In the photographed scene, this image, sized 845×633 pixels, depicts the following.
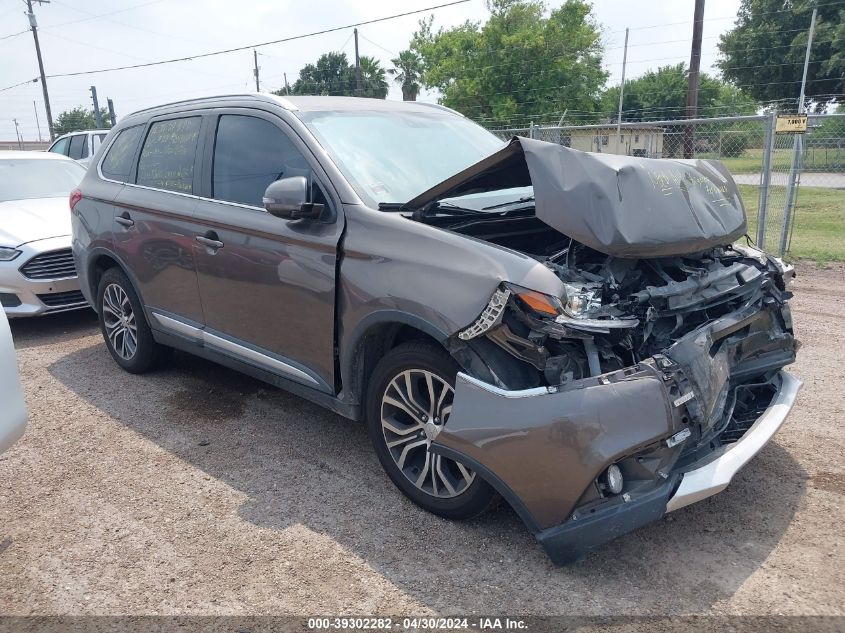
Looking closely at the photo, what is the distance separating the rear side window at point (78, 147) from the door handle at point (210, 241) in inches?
436

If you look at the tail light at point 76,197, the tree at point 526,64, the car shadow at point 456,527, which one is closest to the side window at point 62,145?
the tail light at point 76,197

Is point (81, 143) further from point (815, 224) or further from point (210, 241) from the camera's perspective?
point (815, 224)

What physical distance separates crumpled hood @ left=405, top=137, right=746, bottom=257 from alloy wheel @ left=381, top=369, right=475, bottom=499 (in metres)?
0.89

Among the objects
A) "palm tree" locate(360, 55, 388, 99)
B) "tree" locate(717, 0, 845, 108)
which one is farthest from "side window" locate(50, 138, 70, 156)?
"palm tree" locate(360, 55, 388, 99)

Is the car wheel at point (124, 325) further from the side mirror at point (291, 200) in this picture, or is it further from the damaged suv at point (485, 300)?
the side mirror at point (291, 200)

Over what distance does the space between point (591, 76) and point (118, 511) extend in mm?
44744

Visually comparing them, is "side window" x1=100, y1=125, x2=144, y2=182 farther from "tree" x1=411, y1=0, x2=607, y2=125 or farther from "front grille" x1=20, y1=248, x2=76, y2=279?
"tree" x1=411, y1=0, x2=607, y2=125

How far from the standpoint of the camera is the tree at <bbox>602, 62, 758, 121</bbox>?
4321 cm

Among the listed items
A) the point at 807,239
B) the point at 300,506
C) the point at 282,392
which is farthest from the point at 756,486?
the point at 807,239

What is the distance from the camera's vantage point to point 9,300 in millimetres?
6551

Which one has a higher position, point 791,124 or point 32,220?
point 791,124

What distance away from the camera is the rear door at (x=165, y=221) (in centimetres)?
438

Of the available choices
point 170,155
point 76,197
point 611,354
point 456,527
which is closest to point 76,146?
point 76,197

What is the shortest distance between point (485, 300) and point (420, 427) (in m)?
0.77
